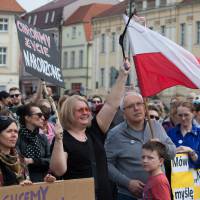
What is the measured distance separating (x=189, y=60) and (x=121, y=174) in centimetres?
167

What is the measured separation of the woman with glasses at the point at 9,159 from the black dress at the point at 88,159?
44cm

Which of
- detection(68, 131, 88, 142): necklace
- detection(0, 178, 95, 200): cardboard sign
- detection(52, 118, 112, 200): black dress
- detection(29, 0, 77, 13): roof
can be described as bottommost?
detection(0, 178, 95, 200): cardboard sign

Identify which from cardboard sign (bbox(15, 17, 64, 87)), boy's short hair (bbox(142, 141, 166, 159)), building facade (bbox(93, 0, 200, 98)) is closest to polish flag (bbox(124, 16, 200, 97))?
cardboard sign (bbox(15, 17, 64, 87))

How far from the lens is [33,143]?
22.9ft

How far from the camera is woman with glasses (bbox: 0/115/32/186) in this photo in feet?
17.7

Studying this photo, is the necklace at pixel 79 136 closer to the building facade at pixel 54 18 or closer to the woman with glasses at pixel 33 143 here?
the woman with glasses at pixel 33 143

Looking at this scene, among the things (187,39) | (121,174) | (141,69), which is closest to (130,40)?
(141,69)

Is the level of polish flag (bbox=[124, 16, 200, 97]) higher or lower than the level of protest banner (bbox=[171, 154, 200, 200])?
higher

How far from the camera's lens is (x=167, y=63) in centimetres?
739

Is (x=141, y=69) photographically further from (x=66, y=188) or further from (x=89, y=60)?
(x=89, y=60)

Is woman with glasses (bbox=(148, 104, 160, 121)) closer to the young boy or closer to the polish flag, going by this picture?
the polish flag

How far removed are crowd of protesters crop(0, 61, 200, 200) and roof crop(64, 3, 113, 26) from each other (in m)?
67.9

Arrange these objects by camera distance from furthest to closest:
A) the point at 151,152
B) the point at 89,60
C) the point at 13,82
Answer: the point at 89,60 → the point at 13,82 → the point at 151,152

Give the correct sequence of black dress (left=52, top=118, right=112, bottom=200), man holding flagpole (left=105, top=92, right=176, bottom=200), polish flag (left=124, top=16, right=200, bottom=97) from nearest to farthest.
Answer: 1. black dress (left=52, top=118, right=112, bottom=200)
2. man holding flagpole (left=105, top=92, right=176, bottom=200)
3. polish flag (left=124, top=16, right=200, bottom=97)
